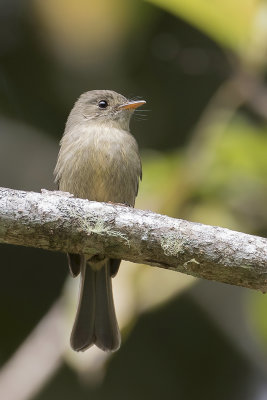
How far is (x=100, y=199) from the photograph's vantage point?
493 centimetres

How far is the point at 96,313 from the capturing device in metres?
5.08

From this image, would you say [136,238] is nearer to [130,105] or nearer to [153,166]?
[153,166]

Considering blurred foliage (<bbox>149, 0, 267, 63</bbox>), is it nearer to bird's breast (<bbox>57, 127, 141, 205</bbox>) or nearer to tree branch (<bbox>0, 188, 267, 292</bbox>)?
bird's breast (<bbox>57, 127, 141, 205</bbox>)

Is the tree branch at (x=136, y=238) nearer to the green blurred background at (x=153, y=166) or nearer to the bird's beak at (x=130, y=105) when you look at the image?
the green blurred background at (x=153, y=166)

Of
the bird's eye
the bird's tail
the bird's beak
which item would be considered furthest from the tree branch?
the bird's eye

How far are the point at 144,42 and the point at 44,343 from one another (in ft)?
9.72

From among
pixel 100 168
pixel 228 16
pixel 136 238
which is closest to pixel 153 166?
pixel 100 168

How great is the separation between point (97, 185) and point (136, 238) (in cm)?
139

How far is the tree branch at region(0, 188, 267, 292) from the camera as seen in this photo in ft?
11.4

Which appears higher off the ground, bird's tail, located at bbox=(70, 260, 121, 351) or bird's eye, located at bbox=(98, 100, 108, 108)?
bird's eye, located at bbox=(98, 100, 108, 108)

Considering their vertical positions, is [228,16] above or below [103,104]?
above

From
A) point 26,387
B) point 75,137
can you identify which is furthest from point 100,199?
point 26,387

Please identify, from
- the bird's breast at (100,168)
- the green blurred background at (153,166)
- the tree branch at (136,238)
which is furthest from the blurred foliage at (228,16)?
the tree branch at (136,238)

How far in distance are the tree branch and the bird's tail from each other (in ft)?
4.15
